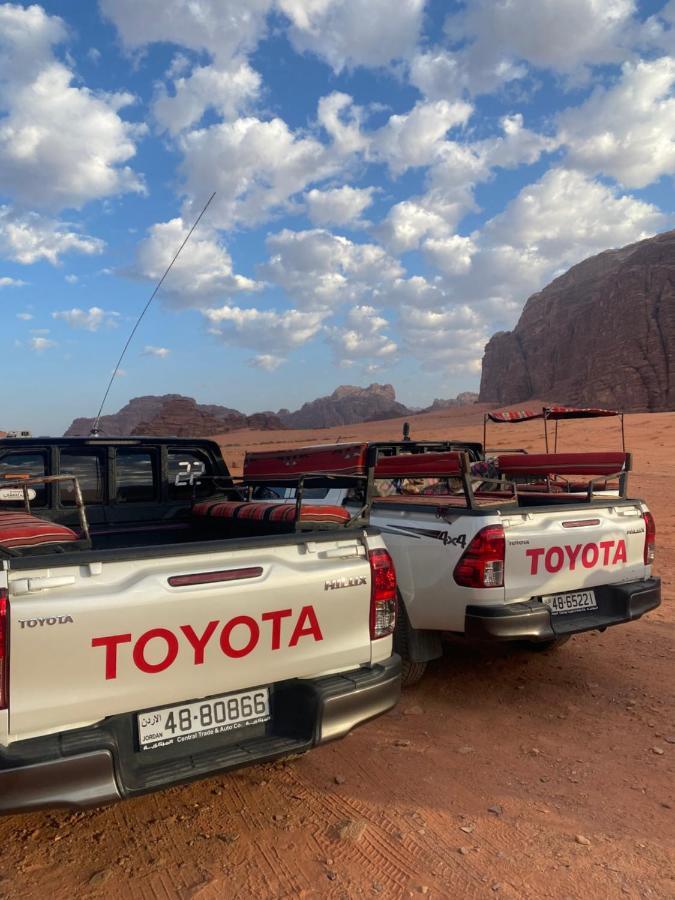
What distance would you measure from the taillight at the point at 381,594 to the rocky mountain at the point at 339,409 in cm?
12424

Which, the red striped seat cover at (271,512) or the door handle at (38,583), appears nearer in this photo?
the door handle at (38,583)

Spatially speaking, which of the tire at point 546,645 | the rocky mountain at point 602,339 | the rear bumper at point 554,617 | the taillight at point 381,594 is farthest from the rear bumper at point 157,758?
the rocky mountain at point 602,339

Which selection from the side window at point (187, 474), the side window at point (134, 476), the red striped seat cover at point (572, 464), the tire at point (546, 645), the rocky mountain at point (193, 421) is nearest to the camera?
the side window at point (134, 476)

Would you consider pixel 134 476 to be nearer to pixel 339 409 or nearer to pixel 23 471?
pixel 23 471

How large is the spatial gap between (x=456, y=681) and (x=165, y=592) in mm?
3198

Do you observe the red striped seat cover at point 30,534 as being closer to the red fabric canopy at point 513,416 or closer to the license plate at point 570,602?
the license plate at point 570,602

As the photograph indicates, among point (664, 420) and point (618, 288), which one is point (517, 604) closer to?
point (664, 420)

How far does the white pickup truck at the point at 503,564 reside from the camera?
166 inches

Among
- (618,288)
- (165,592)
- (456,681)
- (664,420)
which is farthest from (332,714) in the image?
(618,288)

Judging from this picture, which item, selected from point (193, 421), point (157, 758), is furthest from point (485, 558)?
point (193, 421)

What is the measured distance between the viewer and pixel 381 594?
3225 millimetres

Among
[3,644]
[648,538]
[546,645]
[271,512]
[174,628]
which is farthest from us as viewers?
[546,645]

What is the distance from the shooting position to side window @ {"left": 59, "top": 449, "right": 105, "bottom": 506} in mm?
4758

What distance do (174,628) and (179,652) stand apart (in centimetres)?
11
